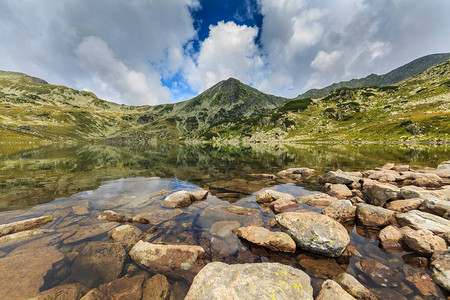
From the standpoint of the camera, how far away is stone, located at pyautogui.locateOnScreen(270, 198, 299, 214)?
1444cm

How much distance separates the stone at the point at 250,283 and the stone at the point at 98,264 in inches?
172

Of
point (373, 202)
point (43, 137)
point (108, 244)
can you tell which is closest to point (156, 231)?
point (108, 244)

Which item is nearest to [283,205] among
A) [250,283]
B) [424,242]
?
[424,242]

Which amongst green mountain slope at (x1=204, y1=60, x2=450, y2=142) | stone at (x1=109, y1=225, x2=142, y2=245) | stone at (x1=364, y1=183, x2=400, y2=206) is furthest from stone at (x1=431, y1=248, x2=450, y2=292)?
green mountain slope at (x1=204, y1=60, x2=450, y2=142)

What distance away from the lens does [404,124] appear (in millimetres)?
114500

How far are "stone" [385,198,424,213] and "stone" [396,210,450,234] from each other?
1.89 meters

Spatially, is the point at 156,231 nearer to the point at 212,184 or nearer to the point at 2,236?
the point at 2,236

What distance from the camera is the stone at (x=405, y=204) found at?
12248 mm

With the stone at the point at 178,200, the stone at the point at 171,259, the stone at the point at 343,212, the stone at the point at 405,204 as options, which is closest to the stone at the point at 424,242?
the stone at the point at 343,212

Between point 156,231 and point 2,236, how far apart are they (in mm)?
8747

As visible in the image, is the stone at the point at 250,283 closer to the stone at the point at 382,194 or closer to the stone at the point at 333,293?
the stone at the point at 333,293

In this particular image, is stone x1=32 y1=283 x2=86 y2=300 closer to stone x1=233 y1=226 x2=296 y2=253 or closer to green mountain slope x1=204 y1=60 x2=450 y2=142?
stone x1=233 y1=226 x2=296 y2=253

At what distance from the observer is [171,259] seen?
823cm

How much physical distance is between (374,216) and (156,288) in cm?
1399
